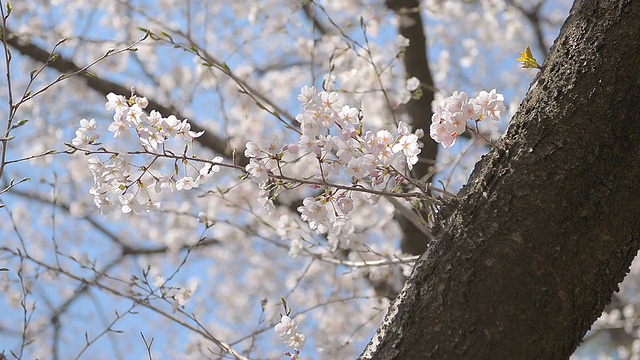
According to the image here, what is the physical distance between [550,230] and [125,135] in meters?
0.85

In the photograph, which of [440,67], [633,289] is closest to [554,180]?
[440,67]

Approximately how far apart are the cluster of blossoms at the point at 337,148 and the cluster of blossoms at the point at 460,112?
6cm

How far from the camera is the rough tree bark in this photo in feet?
3.70

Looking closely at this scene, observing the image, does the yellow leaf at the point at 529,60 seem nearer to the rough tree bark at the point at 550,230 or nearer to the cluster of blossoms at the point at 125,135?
the rough tree bark at the point at 550,230

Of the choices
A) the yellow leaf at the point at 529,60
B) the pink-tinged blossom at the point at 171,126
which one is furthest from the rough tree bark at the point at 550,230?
the pink-tinged blossom at the point at 171,126

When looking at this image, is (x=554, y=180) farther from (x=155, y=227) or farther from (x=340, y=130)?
(x=155, y=227)

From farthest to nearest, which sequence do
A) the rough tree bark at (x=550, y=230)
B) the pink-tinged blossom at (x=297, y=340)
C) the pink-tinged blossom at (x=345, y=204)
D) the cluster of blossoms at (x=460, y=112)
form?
the pink-tinged blossom at (x=297, y=340) → the pink-tinged blossom at (x=345, y=204) → the cluster of blossoms at (x=460, y=112) → the rough tree bark at (x=550, y=230)

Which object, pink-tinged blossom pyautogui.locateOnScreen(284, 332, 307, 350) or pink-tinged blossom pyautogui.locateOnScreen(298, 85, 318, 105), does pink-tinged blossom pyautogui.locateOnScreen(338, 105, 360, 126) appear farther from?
pink-tinged blossom pyautogui.locateOnScreen(284, 332, 307, 350)

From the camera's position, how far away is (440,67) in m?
4.51

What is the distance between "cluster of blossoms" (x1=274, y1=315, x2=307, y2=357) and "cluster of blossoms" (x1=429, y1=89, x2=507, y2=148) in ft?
1.74

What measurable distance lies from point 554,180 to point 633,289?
6.54m

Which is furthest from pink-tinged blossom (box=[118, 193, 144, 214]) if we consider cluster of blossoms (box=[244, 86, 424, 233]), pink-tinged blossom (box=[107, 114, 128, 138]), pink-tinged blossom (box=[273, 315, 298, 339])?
pink-tinged blossom (box=[273, 315, 298, 339])

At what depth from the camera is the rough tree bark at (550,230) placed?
44.4 inches

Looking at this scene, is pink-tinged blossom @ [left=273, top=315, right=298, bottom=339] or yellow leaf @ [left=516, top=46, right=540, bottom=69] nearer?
yellow leaf @ [left=516, top=46, right=540, bottom=69]
